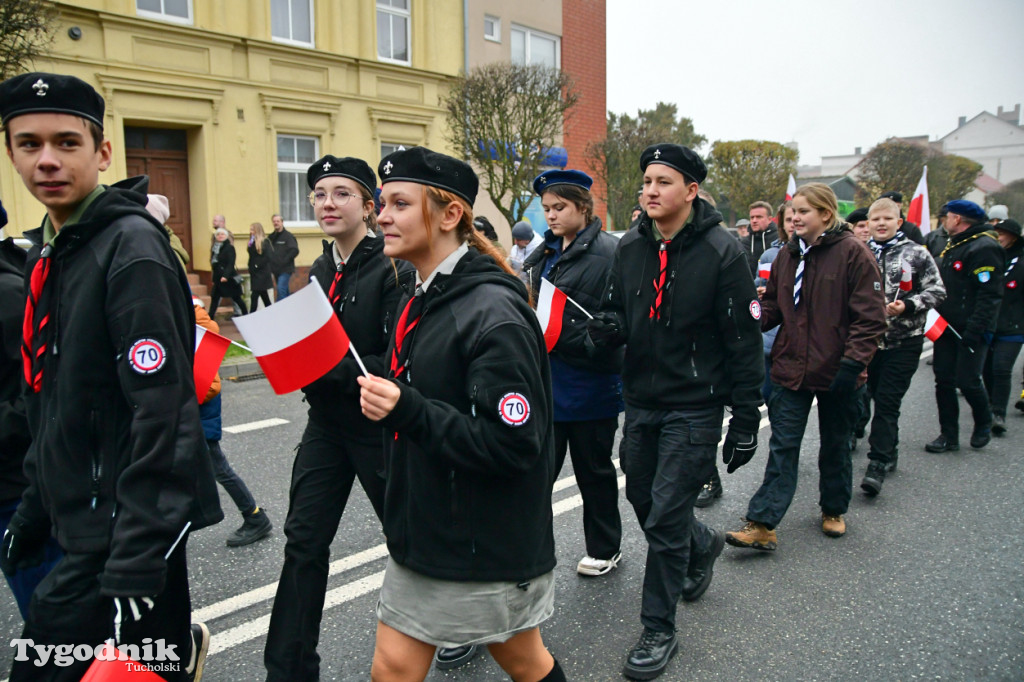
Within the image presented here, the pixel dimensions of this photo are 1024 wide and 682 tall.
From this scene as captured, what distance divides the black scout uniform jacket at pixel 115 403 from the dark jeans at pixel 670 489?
79.4 inches

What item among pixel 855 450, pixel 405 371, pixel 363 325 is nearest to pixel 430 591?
pixel 405 371

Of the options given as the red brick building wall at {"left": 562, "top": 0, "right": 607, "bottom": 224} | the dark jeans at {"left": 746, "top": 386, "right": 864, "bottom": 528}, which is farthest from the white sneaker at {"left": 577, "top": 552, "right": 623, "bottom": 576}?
the red brick building wall at {"left": 562, "top": 0, "right": 607, "bottom": 224}

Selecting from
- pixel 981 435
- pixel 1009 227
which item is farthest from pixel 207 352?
pixel 1009 227

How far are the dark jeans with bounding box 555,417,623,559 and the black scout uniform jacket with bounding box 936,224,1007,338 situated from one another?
4278 millimetres

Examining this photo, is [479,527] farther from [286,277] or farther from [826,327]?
[286,277]

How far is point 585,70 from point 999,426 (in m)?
19.9

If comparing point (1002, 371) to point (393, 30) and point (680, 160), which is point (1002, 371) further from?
point (393, 30)

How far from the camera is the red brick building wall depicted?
947 inches

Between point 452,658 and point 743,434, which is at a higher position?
point 743,434

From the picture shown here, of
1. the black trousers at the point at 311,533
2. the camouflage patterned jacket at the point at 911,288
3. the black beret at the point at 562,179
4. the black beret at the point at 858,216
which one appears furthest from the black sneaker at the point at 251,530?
the black beret at the point at 858,216

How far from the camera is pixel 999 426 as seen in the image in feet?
23.8

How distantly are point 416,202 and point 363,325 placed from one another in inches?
39.0

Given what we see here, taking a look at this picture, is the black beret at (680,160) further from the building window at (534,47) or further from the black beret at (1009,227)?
the building window at (534,47)

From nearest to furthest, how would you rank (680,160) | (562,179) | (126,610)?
(126,610)
(680,160)
(562,179)
